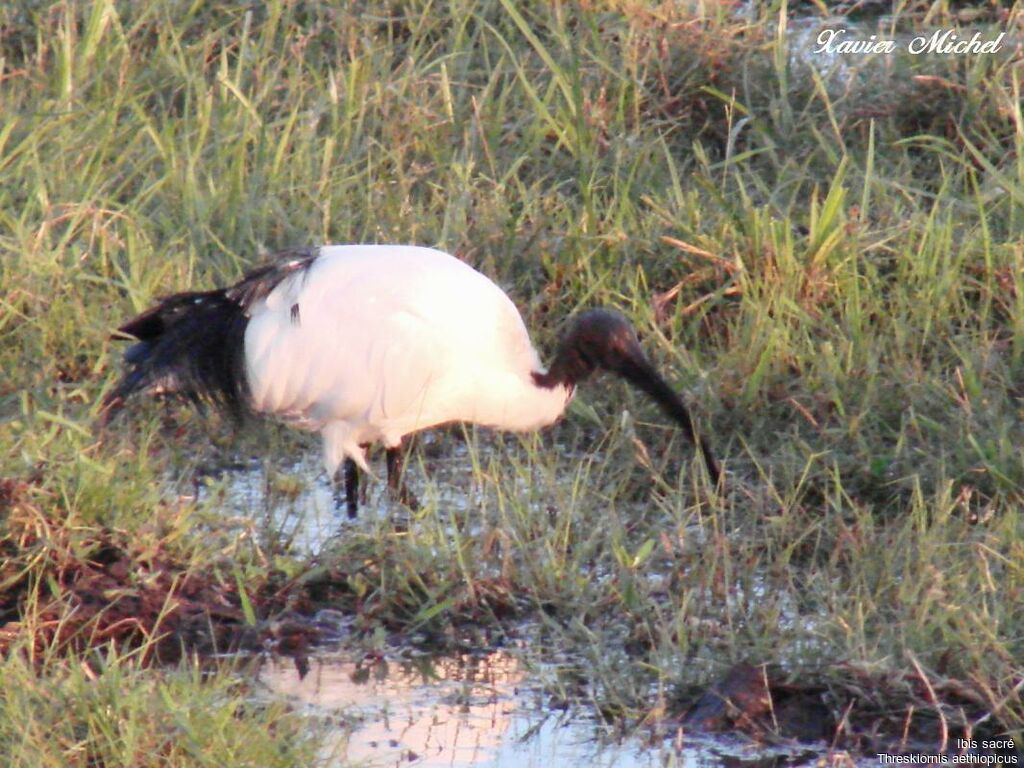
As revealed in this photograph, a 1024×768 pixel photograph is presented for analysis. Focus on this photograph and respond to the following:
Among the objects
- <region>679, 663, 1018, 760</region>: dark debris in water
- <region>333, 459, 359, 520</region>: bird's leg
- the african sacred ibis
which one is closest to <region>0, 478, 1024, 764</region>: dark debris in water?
<region>679, 663, 1018, 760</region>: dark debris in water

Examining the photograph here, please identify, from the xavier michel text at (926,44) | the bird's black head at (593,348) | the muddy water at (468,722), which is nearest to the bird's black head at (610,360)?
the bird's black head at (593,348)

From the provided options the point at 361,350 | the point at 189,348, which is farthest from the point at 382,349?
the point at 189,348

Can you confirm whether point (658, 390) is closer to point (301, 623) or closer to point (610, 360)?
point (610, 360)

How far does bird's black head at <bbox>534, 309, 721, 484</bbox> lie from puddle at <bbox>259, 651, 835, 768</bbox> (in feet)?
3.60

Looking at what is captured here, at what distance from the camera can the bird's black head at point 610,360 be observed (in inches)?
195

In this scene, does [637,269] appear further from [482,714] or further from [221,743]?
[221,743]

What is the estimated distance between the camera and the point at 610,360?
5004 mm

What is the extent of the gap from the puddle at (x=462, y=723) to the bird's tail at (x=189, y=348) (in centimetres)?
112

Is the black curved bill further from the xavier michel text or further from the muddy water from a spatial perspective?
the xavier michel text

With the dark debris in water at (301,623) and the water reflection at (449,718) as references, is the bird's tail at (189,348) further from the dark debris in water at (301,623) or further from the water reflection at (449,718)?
the water reflection at (449,718)

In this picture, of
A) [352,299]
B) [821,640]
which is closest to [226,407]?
[352,299]

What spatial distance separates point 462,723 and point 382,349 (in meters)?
1.39

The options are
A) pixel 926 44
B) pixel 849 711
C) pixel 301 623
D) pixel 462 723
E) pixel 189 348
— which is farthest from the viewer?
pixel 926 44

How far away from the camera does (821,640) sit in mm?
3822
